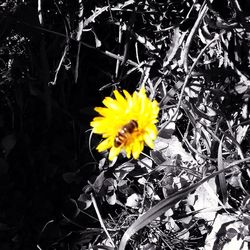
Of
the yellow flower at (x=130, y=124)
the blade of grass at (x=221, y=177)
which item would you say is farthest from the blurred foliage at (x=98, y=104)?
the yellow flower at (x=130, y=124)

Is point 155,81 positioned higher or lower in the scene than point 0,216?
higher

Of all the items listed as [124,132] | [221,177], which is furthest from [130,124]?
[221,177]

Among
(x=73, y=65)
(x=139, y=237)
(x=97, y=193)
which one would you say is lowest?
(x=139, y=237)

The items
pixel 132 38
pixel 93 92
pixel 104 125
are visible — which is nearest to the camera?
pixel 104 125

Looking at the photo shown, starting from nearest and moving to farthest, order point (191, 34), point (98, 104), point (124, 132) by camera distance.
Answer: point (124, 132) < point (191, 34) < point (98, 104)

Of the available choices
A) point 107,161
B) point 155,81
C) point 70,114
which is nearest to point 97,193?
point 107,161

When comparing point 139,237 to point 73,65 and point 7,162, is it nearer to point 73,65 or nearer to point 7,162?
point 7,162

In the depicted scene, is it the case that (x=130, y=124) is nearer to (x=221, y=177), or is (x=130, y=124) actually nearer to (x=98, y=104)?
(x=221, y=177)

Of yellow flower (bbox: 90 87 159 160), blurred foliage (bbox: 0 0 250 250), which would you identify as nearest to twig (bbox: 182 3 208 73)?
blurred foliage (bbox: 0 0 250 250)
